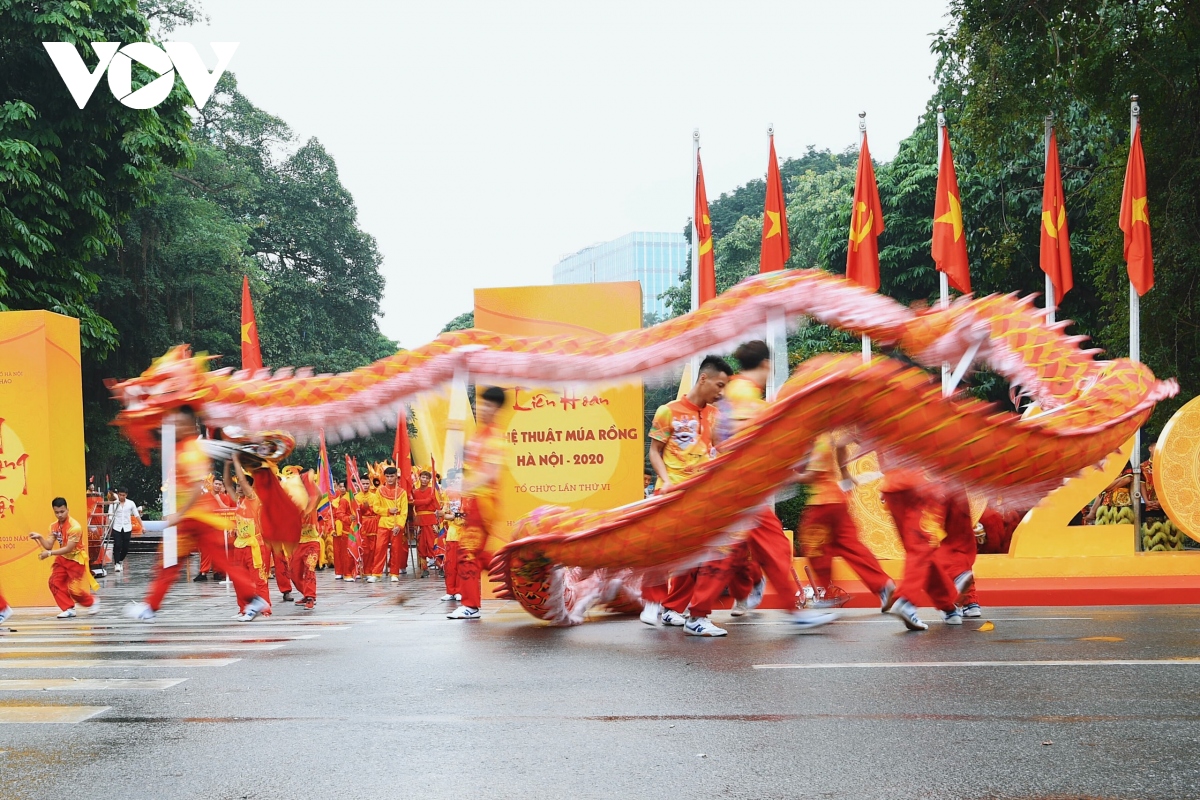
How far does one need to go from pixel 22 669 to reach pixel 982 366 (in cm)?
655

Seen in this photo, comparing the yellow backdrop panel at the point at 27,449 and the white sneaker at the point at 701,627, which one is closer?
the white sneaker at the point at 701,627

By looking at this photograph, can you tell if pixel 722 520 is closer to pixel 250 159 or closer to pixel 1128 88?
pixel 1128 88

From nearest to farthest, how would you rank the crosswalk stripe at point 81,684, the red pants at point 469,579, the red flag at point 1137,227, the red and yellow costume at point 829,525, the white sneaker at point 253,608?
1. the crosswalk stripe at point 81,684
2. the red and yellow costume at point 829,525
3. the red pants at point 469,579
4. the white sneaker at point 253,608
5. the red flag at point 1137,227

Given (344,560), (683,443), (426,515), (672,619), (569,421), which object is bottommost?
(344,560)

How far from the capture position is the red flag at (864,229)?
679 inches

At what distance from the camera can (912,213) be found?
27.7 metres

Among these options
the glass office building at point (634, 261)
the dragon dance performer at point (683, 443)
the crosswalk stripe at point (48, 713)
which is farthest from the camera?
the glass office building at point (634, 261)

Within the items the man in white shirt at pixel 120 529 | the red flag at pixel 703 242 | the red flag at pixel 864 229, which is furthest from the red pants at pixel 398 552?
the red flag at pixel 864 229

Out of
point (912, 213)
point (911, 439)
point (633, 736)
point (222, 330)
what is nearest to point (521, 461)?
point (911, 439)

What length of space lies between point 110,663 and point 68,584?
5.12 meters

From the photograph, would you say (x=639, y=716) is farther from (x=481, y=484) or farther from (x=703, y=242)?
(x=703, y=242)

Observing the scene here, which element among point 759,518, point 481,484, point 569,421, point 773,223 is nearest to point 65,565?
point 569,421

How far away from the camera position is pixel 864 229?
56.5 feet

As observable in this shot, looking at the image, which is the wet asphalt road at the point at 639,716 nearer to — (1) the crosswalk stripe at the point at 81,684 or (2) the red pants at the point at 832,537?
(1) the crosswalk stripe at the point at 81,684
